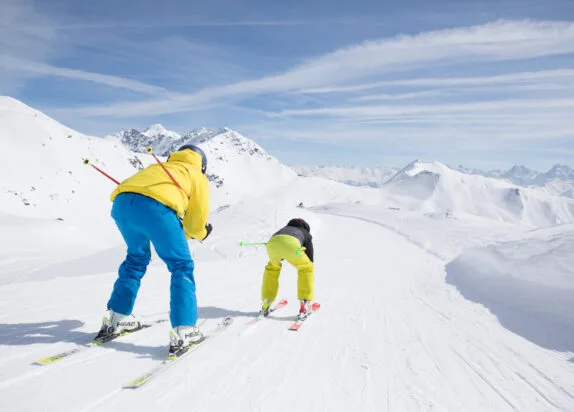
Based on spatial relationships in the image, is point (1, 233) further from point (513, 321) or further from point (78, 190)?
point (78, 190)

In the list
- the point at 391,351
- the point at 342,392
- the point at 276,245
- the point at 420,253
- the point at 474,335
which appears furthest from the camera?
the point at 420,253

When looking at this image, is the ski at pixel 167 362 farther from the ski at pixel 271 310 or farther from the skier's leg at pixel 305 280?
the skier's leg at pixel 305 280

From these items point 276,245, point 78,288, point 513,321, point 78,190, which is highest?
point 78,190

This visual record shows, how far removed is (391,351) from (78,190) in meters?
138

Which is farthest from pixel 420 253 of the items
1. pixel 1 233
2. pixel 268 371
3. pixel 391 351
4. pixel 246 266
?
pixel 1 233

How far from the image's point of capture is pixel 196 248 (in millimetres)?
12688

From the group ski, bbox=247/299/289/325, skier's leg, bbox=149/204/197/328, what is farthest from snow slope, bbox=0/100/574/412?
skier's leg, bbox=149/204/197/328

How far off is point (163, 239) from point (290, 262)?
2374 mm

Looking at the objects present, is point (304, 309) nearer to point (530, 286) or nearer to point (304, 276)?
point (304, 276)

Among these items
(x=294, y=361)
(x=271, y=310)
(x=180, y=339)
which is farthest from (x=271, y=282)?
(x=180, y=339)

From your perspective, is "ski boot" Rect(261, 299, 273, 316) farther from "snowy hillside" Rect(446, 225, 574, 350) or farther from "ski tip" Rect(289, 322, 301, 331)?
"snowy hillside" Rect(446, 225, 574, 350)

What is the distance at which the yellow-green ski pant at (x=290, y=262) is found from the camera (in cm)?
545

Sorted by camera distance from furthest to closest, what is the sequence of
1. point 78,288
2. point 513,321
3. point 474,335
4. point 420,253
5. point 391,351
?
point 420,253 → point 78,288 → point 513,321 → point 474,335 → point 391,351

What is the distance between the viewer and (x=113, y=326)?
4086 mm
